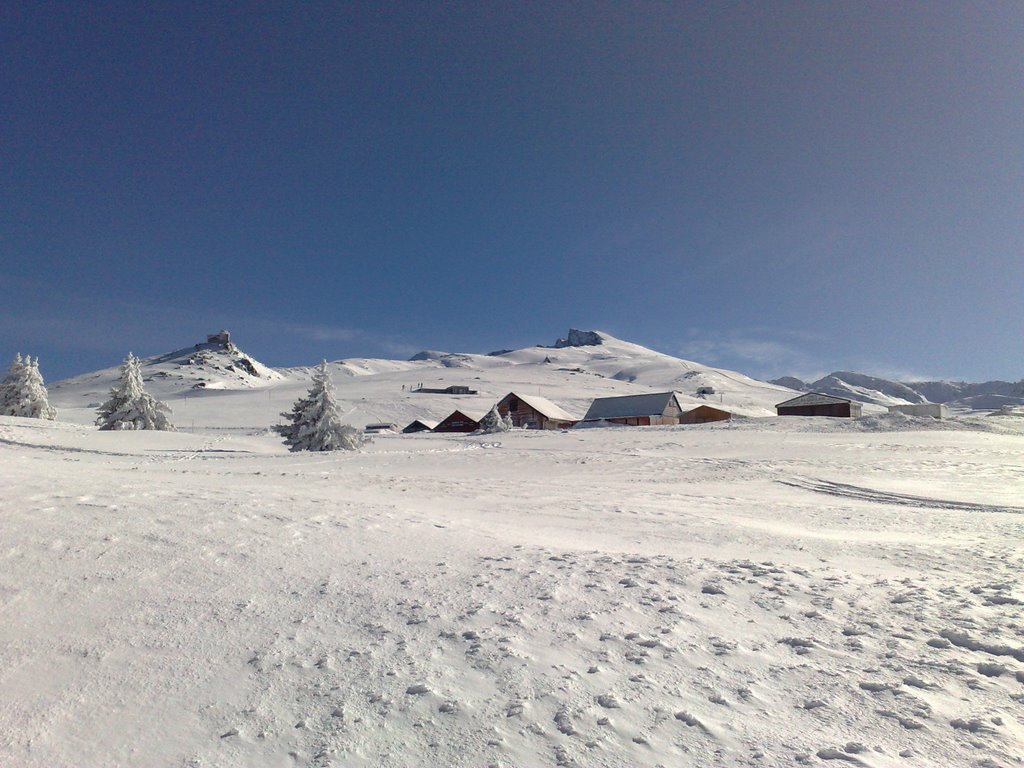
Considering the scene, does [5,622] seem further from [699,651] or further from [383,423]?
[383,423]

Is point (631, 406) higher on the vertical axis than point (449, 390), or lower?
lower

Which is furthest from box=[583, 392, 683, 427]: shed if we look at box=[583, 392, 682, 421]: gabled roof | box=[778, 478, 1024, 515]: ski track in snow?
box=[778, 478, 1024, 515]: ski track in snow

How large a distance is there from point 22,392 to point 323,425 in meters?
33.7

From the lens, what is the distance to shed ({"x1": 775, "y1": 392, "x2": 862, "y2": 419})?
65188 mm

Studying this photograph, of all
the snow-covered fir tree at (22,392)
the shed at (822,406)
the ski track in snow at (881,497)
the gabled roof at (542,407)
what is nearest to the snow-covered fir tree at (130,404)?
the snow-covered fir tree at (22,392)

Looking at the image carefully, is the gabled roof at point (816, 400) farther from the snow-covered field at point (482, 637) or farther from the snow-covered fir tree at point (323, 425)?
the snow-covered field at point (482, 637)

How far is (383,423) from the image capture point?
93.5 meters

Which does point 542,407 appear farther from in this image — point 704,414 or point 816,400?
point 816,400

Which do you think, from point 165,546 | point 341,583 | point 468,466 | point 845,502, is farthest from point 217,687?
point 468,466

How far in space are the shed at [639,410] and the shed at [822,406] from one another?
1364cm

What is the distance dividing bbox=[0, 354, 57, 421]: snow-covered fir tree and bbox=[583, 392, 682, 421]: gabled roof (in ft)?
190

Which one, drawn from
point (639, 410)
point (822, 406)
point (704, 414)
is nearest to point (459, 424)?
point (639, 410)

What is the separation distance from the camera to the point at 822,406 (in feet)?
220

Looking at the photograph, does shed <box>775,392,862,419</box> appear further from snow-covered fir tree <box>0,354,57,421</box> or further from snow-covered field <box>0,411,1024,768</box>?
snow-covered fir tree <box>0,354,57,421</box>
